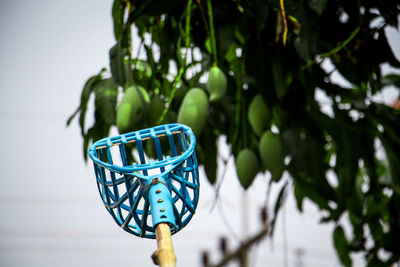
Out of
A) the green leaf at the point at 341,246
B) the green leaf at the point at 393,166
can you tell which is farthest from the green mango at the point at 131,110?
the green leaf at the point at 341,246

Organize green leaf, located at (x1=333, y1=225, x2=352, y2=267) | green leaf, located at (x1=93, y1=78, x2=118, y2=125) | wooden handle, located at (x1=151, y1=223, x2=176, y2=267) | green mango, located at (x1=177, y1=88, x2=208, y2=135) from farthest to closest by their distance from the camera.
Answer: green leaf, located at (x1=333, y1=225, x2=352, y2=267), green leaf, located at (x1=93, y1=78, x2=118, y2=125), green mango, located at (x1=177, y1=88, x2=208, y2=135), wooden handle, located at (x1=151, y1=223, x2=176, y2=267)

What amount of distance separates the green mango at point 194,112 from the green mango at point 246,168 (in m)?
0.09

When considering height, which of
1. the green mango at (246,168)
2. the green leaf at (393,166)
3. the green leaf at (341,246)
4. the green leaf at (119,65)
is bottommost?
the green leaf at (341,246)

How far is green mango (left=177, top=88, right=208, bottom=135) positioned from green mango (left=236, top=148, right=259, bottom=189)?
9 centimetres

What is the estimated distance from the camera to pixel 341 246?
3.36 ft

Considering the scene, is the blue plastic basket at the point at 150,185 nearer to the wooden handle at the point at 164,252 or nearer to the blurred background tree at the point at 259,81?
the wooden handle at the point at 164,252

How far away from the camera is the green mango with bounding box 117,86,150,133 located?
0.64 m

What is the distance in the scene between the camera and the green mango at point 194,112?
0.63m

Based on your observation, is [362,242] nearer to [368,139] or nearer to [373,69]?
[368,139]

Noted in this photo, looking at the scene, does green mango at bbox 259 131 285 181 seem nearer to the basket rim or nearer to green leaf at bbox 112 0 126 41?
green leaf at bbox 112 0 126 41

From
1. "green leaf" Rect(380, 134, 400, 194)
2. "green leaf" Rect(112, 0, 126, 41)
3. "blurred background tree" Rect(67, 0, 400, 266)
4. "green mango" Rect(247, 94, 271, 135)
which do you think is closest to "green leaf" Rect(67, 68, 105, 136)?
"blurred background tree" Rect(67, 0, 400, 266)

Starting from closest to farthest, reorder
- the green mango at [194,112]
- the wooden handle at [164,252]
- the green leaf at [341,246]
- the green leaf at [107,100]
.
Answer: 1. the wooden handle at [164,252]
2. the green mango at [194,112]
3. the green leaf at [107,100]
4. the green leaf at [341,246]

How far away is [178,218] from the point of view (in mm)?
358

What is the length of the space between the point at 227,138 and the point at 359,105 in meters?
0.21
